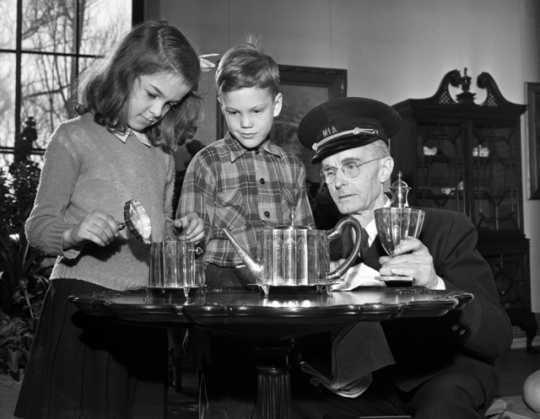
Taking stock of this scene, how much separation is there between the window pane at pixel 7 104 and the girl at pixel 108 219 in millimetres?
4914

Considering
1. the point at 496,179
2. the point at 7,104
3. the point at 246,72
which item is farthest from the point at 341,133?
the point at 496,179

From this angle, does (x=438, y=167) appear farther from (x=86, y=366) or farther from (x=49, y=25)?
(x=86, y=366)

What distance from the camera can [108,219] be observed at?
6.47ft

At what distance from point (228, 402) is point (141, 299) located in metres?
0.95

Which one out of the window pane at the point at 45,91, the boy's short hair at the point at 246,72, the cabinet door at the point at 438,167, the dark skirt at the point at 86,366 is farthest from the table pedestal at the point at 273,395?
the cabinet door at the point at 438,167

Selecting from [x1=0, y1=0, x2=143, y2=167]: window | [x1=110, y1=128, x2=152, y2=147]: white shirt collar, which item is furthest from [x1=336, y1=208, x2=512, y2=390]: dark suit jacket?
[x1=0, y1=0, x2=143, y2=167]: window

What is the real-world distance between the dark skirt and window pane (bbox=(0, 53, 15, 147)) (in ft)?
17.1

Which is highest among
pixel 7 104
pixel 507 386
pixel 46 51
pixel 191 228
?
pixel 46 51

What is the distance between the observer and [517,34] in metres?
8.80

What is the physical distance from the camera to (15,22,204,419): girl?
2.12 meters

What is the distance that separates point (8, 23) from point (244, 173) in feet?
16.8

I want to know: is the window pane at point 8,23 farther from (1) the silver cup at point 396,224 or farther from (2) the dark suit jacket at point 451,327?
(1) the silver cup at point 396,224

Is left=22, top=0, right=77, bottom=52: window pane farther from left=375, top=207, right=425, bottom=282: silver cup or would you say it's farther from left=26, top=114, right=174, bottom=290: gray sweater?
left=375, top=207, right=425, bottom=282: silver cup

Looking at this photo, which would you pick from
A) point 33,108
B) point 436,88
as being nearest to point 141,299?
point 33,108
